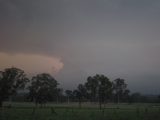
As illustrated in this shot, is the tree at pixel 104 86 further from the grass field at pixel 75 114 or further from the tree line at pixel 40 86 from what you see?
the grass field at pixel 75 114

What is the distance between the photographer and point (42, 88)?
98.0 meters

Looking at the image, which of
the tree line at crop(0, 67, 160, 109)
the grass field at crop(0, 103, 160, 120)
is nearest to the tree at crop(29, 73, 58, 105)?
the tree line at crop(0, 67, 160, 109)

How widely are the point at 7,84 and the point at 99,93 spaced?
41856 mm

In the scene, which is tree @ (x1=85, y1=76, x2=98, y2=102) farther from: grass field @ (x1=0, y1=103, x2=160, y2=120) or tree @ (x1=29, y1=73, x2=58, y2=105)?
grass field @ (x1=0, y1=103, x2=160, y2=120)

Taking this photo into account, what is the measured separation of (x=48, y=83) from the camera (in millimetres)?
99438

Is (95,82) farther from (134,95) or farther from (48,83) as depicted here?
(134,95)

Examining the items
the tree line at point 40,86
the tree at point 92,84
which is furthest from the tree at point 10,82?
the tree at point 92,84

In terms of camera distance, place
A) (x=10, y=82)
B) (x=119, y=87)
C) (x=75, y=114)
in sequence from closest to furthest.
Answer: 1. (x=75, y=114)
2. (x=10, y=82)
3. (x=119, y=87)

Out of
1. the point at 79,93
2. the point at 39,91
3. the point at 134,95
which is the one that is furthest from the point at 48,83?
the point at 134,95

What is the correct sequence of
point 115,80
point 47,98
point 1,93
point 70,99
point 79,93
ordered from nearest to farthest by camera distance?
point 1,93, point 47,98, point 79,93, point 115,80, point 70,99

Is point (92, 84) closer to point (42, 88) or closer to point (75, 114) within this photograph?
point (42, 88)

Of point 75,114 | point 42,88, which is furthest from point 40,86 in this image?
point 75,114

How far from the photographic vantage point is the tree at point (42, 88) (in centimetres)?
9738

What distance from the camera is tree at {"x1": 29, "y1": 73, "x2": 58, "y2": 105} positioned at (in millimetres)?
97375
